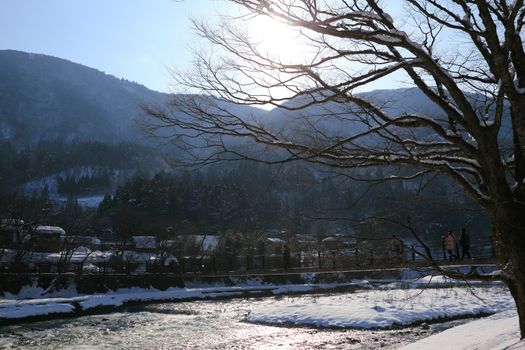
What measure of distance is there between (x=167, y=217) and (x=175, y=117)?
189 ft

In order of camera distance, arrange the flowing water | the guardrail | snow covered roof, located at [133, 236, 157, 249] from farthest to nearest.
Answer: snow covered roof, located at [133, 236, 157, 249]
the guardrail
the flowing water

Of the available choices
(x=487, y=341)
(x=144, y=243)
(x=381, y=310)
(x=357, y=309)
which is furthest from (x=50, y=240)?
(x=487, y=341)

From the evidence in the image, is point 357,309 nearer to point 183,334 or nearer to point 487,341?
point 183,334

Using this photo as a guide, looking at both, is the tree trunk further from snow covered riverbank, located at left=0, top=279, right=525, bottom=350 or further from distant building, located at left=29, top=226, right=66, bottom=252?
distant building, located at left=29, top=226, right=66, bottom=252

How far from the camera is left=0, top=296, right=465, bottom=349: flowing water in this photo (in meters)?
12.5

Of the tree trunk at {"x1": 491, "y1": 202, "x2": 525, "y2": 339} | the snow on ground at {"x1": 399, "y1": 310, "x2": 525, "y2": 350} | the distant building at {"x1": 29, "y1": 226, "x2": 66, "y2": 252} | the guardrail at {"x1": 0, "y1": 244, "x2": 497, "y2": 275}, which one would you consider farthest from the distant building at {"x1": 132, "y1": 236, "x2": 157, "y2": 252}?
the tree trunk at {"x1": 491, "y1": 202, "x2": 525, "y2": 339}

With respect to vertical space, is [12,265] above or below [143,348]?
above

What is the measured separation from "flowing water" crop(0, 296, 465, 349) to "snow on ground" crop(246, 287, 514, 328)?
92 centimetres

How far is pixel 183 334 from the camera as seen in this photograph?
47.9ft

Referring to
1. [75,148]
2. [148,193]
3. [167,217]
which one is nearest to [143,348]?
[167,217]

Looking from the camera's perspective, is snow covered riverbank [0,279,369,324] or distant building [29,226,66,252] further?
distant building [29,226,66,252]

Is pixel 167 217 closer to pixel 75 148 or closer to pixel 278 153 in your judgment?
pixel 278 153

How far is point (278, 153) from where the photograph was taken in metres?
5.21

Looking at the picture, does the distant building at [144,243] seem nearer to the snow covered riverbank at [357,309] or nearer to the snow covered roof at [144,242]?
the snow covered roof at [144,242]
